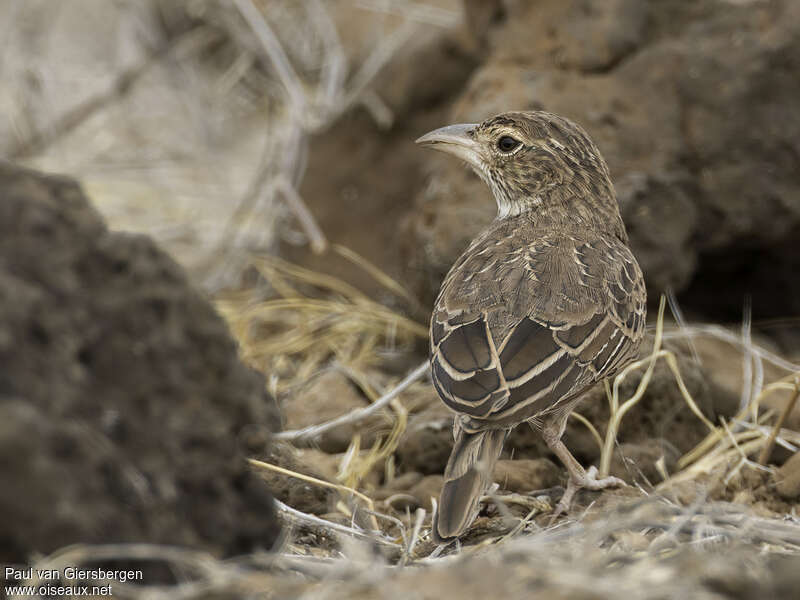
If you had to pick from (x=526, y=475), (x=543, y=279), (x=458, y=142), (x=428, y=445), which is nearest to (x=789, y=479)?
(x=526, y=475)

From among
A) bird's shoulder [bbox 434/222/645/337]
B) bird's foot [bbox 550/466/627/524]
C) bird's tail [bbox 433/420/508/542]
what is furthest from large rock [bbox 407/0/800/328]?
bird's tail [bbox 433/420/508/542]

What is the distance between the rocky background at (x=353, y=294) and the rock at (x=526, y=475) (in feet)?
0.05

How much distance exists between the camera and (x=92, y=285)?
2590 mm

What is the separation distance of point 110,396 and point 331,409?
2743mm

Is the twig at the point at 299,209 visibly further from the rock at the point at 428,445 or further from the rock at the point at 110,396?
the rock at the point at 110,396

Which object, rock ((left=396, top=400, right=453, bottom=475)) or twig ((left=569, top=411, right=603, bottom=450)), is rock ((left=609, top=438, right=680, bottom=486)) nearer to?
twig ((left=569, top=411, right=603, bottom=450))

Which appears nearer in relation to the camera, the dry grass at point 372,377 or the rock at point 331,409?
A: the dry grass at point 372,377

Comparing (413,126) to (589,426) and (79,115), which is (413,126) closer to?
(79,115)

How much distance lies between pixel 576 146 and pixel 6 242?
8.97 feet

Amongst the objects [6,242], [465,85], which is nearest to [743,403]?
[465,85]

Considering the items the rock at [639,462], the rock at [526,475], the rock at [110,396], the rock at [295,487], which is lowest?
the rock at [639,462]

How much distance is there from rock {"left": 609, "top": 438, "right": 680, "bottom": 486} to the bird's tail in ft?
3.14

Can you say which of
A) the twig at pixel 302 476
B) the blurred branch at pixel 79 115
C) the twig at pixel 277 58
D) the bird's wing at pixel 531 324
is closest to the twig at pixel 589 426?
the bird's wing at pixel 531 324

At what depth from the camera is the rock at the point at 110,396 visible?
2295 millimetres
